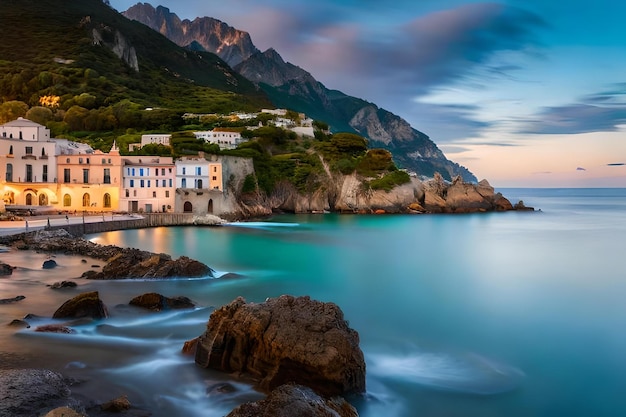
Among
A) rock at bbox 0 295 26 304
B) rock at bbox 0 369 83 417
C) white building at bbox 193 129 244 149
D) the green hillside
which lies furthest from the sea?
the green hillside

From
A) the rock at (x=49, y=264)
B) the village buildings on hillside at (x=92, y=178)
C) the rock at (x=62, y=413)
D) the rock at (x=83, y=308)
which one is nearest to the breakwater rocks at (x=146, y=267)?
the rock at (x=49, y=264)

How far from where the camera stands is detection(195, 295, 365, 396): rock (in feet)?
30.7

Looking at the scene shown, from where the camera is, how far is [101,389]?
9.48m

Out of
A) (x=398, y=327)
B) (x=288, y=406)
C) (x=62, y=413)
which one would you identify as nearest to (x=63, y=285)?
(x=398, y=327)

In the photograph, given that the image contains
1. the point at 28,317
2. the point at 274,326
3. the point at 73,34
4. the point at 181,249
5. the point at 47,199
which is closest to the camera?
the point at 274,326

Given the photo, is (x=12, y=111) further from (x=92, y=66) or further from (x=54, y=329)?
(x=54, y=329)

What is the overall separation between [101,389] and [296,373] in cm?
357

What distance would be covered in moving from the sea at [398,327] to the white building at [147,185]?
14.8 m

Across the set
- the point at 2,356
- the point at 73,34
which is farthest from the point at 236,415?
the point at 73,34

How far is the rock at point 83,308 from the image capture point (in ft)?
45.6

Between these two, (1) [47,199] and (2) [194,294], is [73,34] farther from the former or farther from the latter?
(2) [194,294]

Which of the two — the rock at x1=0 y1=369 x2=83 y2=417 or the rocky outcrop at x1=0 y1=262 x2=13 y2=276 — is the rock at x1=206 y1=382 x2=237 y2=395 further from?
the rocky outcrop at x1=0 y1=262 x2=13 y2=276

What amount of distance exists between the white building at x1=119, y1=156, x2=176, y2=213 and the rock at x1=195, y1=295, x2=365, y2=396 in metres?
42.0

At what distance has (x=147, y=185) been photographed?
5091cm
